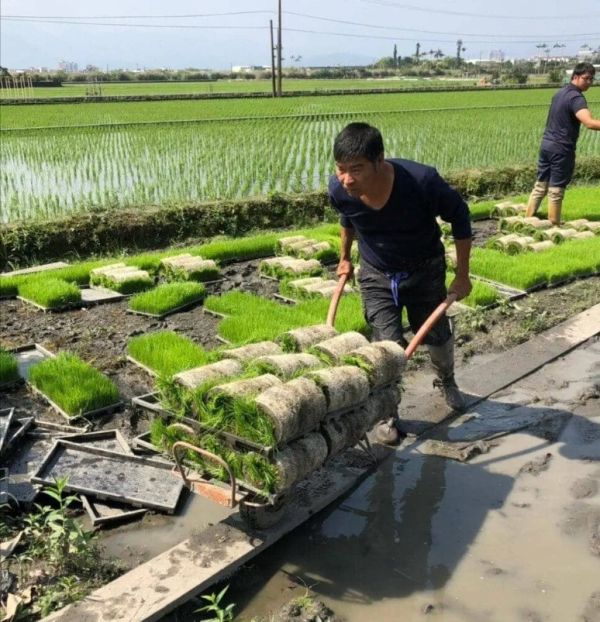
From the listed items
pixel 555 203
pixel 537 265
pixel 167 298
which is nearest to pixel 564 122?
pixel 555 203

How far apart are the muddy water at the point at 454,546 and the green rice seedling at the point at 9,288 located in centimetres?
461

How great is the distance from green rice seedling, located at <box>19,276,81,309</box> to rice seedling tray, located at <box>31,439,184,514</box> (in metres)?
2.86

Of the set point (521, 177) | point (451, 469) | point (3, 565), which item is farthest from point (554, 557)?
point (521, 177)

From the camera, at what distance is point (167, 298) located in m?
6.34

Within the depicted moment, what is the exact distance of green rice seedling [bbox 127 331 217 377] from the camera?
4844 mm

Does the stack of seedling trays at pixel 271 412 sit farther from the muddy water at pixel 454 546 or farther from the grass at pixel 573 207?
the grass at pixel 573 207

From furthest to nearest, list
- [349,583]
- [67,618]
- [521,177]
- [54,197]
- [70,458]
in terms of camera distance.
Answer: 1. [521,177]
2. [54,197]
3. [70,458]
4. [349,583]
5. [67,618]

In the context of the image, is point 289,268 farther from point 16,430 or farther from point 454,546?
point 454,546

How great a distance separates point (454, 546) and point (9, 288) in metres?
5.31

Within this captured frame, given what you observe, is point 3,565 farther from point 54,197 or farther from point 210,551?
point 54,197

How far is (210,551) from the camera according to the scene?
9.59 feet

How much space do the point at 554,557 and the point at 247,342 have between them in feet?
6.05

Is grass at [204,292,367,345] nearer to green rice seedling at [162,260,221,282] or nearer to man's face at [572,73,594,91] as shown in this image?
green rice seedling at [162,260,221,282]

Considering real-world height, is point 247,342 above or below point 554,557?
above
